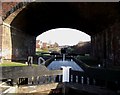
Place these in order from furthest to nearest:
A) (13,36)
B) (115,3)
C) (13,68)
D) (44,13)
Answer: (44,13) → (13,36) → (115,3) → (13,68)

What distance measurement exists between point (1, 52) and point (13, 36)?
3.64 m

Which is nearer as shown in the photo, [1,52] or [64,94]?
[64,94]

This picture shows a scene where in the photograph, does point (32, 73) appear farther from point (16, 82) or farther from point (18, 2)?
point (18, 2)

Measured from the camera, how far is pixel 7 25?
18.3 metres

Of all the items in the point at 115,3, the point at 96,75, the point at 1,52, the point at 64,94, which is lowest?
the point at 64,94

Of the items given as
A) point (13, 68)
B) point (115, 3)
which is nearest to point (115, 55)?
point (115, 3)

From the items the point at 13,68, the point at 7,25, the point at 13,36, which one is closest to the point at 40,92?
the point at 13,68

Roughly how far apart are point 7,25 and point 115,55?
8512 mm

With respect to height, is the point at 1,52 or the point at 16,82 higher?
the point at 1,52

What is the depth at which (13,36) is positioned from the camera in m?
20.6

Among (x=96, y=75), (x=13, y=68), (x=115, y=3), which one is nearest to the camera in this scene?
A: (x=13, y=68)

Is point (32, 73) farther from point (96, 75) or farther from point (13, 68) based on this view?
point (96, 75)

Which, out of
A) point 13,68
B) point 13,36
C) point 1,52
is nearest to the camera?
point 13,68

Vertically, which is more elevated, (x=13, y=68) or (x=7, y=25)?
(x=7, y=25)
